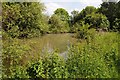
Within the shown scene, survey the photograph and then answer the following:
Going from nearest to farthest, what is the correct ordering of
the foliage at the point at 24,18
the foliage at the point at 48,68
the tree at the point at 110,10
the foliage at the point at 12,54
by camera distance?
the foliage at the point at 48,68, the foliage at the point at 12,54, the foliage at the point at 24,18, the tree at the point at 110,10

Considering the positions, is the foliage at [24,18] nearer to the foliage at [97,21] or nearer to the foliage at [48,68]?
the foliage at [48,68]

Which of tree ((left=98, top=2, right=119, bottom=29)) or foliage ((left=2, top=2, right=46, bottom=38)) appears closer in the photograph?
foliage ((left=2, top=2, right=46, bottom=38))

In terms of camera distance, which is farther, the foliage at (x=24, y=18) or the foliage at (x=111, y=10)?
the foliage at (x=111, y=10)

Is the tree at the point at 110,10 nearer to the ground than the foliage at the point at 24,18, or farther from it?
farther from it

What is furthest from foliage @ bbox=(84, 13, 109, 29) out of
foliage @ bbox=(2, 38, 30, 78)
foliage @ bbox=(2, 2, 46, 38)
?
foliage @ bbox=(2, 38, 30, 78)

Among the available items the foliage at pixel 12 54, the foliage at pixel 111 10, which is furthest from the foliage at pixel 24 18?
the foliage at pixel 111 10

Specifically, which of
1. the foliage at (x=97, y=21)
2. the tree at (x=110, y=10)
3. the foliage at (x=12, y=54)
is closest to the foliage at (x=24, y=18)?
the foliage at (x=12, y=54)

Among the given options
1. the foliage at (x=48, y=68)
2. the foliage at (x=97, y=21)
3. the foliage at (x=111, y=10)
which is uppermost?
the foliage at (x=111, y=10)

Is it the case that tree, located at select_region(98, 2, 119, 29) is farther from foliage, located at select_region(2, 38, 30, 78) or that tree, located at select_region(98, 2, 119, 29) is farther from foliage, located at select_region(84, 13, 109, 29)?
foliage, located at select_region(2, 38, 30, 78)

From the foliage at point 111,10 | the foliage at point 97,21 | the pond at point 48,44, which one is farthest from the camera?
the foliage at point 111,10

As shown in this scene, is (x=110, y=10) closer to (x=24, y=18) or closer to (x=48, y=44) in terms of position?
(x=24, y=18)

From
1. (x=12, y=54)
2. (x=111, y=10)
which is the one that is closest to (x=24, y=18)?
(x=12, y=54)

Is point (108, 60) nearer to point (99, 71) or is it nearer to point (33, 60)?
point (99, 71)

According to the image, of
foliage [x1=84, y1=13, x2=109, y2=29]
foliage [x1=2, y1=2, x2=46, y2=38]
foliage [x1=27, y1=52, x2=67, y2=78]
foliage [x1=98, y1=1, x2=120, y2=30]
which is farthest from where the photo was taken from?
foliage [x1=98, y1=1, x2=120, y2=30]
